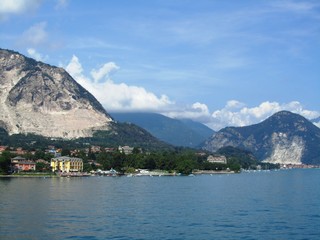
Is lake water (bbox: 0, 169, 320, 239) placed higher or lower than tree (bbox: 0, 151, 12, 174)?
lower

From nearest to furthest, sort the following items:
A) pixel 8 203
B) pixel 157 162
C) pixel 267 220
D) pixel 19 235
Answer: pixel 19 235 → pixel 267 220 → pixel 8 203 → pixel 157 162

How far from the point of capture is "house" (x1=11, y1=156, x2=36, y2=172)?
146 m

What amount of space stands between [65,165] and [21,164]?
14.6 metres

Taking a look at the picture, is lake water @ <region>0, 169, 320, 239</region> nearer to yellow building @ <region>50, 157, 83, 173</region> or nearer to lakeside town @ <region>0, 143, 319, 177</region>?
lakeside town @ <region>0, 143, 319, 177</region>

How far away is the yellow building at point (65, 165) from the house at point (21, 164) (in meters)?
7.58

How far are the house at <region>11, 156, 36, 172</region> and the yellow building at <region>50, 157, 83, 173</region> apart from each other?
758cm

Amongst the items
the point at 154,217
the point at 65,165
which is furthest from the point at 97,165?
the point at 154,217

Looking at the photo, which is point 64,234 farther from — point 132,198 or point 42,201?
point 132,198

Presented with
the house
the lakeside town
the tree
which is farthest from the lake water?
the lakeside town

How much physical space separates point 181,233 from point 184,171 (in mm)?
129420

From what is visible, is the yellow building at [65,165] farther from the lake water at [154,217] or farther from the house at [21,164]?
the lake water at [154,217]

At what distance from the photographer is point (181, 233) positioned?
3962 centimetres

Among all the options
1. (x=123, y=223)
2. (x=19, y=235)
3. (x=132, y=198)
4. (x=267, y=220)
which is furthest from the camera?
(x=132, y=198)

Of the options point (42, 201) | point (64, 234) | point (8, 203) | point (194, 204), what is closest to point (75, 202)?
point (42, 201)
